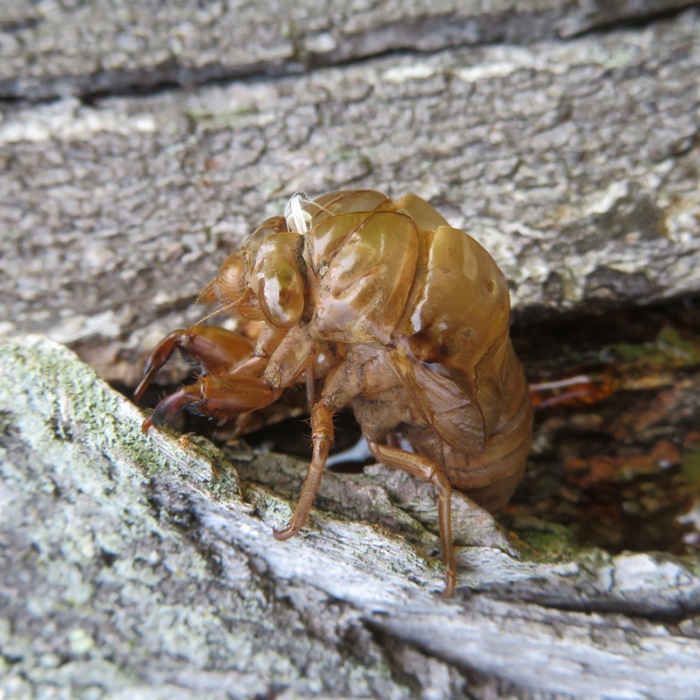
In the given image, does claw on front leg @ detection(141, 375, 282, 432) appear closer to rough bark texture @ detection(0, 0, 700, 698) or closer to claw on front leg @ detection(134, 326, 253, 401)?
rough bark texture @ detection(0, 0, 700, 698)

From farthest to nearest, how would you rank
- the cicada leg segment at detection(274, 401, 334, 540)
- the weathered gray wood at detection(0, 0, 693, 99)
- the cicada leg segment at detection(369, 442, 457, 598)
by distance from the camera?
the weathered gray wood at detection(0, 0, 693, 99)
the cicada leg segment at detection(369, 442, 457, 598)
the cicada leg segment at detection(274, 401, 334, 540)

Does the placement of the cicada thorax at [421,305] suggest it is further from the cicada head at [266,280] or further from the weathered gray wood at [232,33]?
the weathered gray wood at [232,33]

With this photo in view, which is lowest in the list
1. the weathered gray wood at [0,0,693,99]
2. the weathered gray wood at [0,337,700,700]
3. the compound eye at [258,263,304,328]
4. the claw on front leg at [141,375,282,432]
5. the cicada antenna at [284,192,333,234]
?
the weathered gray wood at [0,337,700,700]

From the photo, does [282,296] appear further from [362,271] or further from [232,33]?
[232,33]

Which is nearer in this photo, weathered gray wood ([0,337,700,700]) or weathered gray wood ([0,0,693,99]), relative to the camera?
weathered gray wood ([0,337,700,700])

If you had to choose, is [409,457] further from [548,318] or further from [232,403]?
[548,318]

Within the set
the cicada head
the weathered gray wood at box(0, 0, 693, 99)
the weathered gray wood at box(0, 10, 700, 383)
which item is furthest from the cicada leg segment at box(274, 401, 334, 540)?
the weathered gray wood at box(0, 0, 693, 99)

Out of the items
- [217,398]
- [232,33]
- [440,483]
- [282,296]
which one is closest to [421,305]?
[282,296]

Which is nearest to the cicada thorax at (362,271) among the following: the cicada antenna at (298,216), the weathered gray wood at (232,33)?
the cicada antenna at (298,216)
